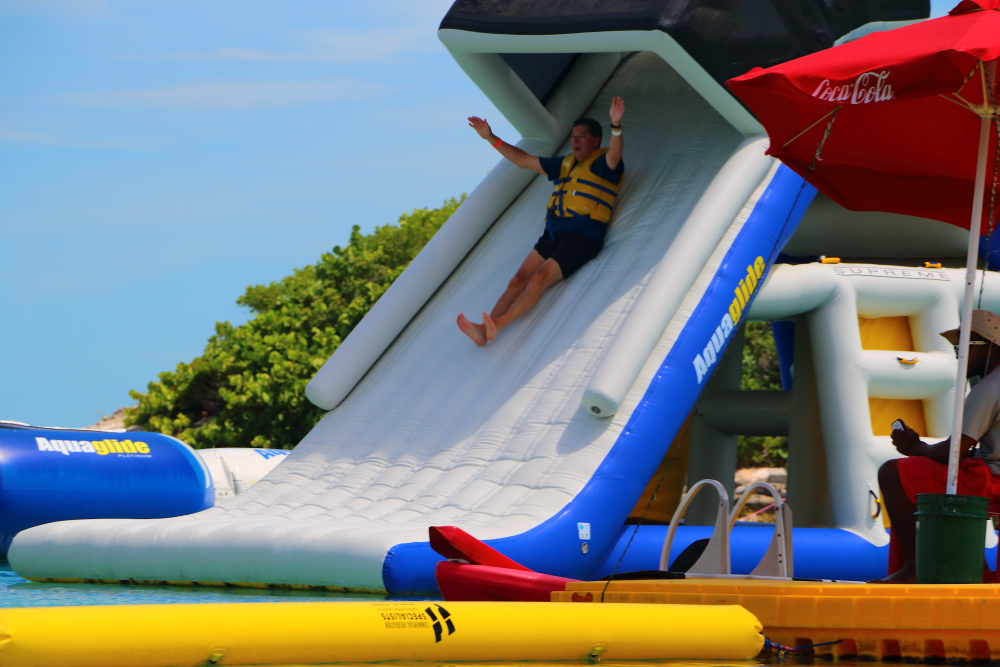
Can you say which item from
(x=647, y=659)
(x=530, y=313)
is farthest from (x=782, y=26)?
(x=647, y=659)

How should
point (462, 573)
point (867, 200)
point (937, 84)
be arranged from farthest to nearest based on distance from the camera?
point (867, 200) < point (462, 573) < point (937, 84)

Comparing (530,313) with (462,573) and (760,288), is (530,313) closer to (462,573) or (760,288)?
(760,288)

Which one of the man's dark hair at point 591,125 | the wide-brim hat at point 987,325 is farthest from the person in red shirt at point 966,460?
the man's dark hair at point 591,125

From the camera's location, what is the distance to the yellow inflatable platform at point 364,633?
6.54ft

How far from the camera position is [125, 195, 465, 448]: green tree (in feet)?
45.6

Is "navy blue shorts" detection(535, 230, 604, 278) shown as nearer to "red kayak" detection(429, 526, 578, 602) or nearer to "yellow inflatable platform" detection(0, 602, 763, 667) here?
"red kayak" detection(429, 526, 578, 602)

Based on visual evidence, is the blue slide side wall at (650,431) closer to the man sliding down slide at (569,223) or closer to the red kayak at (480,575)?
the red kayak at (480,575)

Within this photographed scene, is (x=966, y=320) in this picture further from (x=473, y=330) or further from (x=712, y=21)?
(x=473, y=330)

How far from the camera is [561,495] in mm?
4242

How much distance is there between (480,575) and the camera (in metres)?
3.36

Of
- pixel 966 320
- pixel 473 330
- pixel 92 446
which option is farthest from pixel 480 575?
pixel 92 446

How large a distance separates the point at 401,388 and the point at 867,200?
2.37 m

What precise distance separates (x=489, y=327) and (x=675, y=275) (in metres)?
1.03

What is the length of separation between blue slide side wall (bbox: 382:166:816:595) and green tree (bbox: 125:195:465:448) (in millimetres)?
9158
